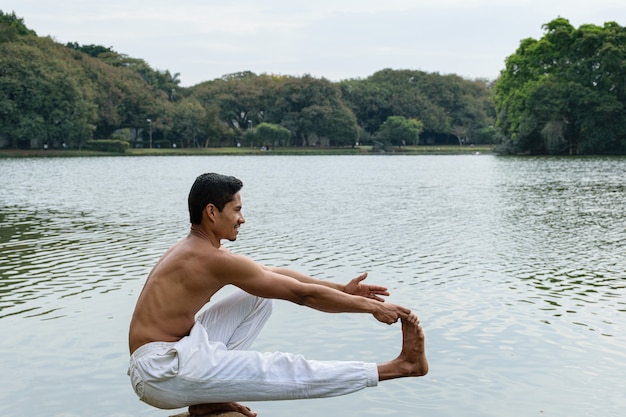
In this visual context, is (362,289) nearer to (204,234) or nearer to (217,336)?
(217,336)

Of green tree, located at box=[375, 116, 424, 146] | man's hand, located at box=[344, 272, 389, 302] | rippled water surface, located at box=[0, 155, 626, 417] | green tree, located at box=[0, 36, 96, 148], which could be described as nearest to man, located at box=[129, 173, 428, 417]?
man's hand, located at box=[344, 272, 389, 302]

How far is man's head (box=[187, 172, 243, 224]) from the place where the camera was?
14.2 ft

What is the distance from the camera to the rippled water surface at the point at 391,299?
19.7 feet

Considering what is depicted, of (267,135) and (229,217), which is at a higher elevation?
(229,217)

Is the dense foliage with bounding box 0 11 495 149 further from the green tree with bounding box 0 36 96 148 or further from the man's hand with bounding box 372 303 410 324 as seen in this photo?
the man's hand with bounding box 372 303 410 324

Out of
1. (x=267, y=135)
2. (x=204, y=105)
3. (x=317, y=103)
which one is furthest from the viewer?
(x=204, y=105)

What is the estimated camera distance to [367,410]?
227 inches

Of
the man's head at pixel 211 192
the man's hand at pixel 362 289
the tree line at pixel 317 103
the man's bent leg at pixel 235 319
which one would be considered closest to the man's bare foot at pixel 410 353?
the man's hand at pixel 362 289

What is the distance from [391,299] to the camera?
925cm

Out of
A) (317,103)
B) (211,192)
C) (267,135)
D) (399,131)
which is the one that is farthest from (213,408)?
(399,131)

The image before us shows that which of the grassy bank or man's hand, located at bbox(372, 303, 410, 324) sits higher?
man's hand, located at bbox(372, 303, 410, 324)

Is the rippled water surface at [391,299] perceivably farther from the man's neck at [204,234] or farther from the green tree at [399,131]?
the green tree at [399,131]

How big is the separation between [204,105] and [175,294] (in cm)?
10622

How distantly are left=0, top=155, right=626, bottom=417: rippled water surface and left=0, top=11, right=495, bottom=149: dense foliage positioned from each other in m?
60.6
